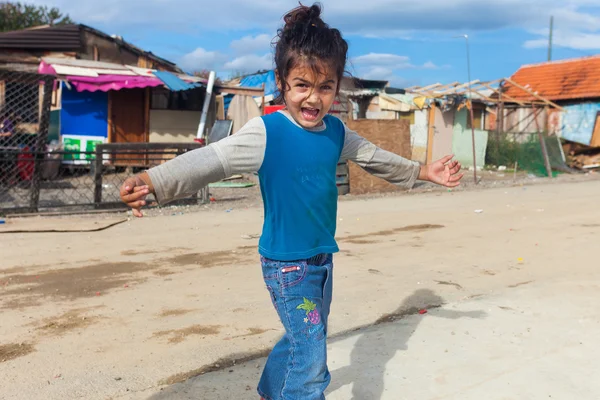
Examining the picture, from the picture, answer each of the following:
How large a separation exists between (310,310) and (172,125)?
15.5 metres

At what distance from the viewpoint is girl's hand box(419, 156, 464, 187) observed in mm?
3045

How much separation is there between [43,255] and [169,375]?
3789 mm

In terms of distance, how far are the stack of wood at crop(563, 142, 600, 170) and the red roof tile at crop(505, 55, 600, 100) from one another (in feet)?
7.73

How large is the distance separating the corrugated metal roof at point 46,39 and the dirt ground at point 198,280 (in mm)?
9301

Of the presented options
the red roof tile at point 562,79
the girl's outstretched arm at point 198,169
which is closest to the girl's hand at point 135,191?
the girl's outstretched arm at point 198,169

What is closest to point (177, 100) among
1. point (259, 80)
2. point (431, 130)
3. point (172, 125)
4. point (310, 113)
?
point (172, 125)

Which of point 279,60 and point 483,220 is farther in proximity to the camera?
point 483,220

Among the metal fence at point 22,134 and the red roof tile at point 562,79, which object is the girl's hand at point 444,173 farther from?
the red roof tile at point 562,79

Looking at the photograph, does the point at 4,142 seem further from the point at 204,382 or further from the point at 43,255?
the point at 204,382

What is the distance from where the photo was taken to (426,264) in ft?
21.7

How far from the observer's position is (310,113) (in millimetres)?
2596

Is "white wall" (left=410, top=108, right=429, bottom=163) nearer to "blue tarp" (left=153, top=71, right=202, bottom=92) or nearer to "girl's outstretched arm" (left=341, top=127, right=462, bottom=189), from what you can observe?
"blue tarp" (left=153, top=71, right=202, bottom=92)

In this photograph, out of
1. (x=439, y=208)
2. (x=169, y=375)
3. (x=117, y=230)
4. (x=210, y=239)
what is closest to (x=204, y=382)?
(x=169, y=375)

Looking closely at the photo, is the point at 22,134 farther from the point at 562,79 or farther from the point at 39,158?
the point at 562,79
